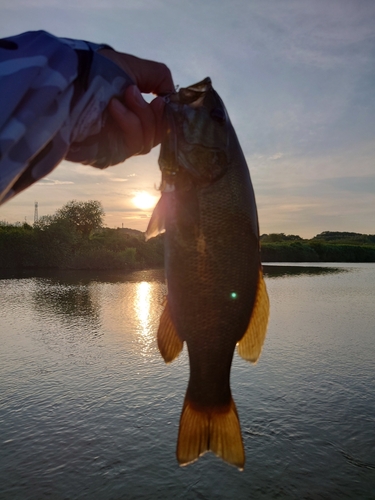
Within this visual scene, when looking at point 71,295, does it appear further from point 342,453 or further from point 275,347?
point 342,453

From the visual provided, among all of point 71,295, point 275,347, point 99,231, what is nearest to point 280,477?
point 275,347

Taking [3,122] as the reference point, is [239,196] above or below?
below

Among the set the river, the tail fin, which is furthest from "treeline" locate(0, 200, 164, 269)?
the tail fin

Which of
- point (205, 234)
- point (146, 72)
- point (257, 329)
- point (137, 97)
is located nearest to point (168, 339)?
point (257, 329)

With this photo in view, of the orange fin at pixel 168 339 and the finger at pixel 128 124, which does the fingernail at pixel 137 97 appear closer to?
the finger at pixel 128 124

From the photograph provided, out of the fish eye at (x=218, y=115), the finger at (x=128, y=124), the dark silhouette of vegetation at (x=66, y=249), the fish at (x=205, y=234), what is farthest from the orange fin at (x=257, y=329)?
the dark silhouette of vegetation at (x=66, y=249)

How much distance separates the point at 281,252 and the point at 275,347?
57.5 m

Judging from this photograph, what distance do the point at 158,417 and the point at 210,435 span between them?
18.9 ft

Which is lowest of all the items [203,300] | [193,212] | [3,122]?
[203,300]

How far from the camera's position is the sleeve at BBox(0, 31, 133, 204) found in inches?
57.6

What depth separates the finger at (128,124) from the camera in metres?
1.84

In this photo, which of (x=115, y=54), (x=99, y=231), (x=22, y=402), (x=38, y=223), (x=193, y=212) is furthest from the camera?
(x=99, y=231)

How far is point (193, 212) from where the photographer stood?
2084 millimetres

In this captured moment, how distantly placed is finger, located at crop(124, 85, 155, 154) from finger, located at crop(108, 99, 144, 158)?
0.02 meters
